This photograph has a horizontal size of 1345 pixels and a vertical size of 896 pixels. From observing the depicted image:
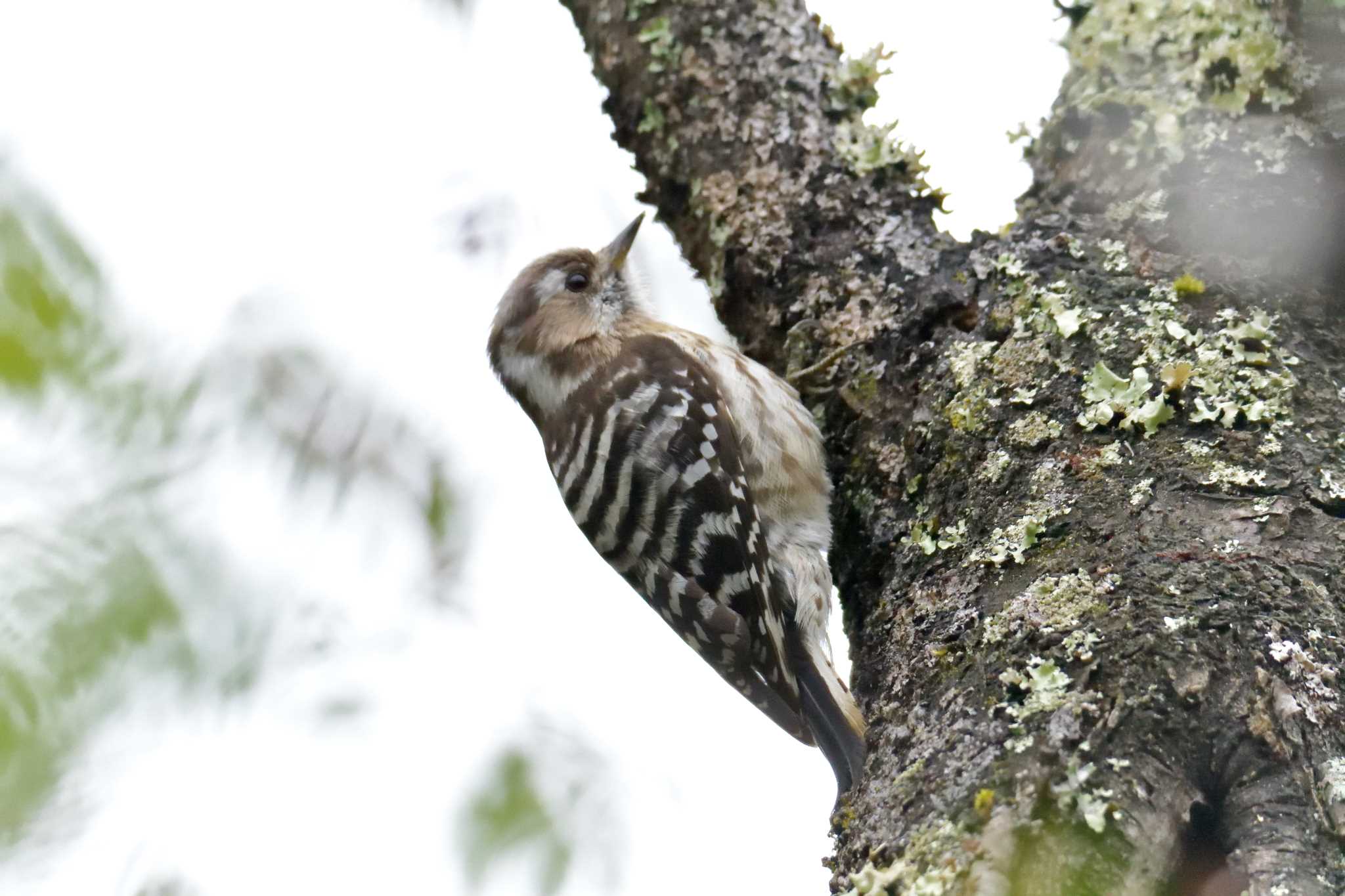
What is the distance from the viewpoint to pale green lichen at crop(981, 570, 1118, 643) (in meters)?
2.09

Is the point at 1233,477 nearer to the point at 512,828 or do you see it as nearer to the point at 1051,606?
the point at 1051,606

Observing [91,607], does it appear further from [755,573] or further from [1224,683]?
[755,573]

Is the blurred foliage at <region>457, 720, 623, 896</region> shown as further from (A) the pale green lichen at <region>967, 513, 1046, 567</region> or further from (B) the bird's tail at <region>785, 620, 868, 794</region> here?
(A) the pale green lichen at <region>967, 513, 1046, 567</region>

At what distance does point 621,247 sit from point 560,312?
358 mm

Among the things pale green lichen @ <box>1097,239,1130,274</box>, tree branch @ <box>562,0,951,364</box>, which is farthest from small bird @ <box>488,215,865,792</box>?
pale green lichen @ <box>1097,239,1130,274</box>

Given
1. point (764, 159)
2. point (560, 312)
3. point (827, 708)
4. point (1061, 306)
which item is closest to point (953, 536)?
point (1061, 306)

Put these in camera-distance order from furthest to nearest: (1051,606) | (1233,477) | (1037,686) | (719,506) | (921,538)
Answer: (719,506)
(921,538)
(1233,477)
(1051,606)
(1037,686)

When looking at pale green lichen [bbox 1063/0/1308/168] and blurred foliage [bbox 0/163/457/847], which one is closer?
blurred foliage [bbox 0/163/457/847]

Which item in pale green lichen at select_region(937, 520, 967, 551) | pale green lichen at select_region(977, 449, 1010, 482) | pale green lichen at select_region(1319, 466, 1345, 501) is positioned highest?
pale green lichen at select_region(977, 449, 1010, 482)

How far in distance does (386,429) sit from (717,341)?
1.51 meters

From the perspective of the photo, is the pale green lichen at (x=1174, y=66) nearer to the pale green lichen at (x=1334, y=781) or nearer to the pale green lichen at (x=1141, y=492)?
the pale green lichen at (x=1141, y=492)

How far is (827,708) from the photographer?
3436 mm

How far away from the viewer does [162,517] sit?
2.02m

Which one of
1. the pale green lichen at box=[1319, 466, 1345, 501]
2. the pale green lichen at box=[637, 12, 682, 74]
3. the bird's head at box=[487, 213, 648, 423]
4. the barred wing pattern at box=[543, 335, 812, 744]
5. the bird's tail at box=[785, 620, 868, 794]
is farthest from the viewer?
the bird's head at box=[487, 213, 648, 423]
